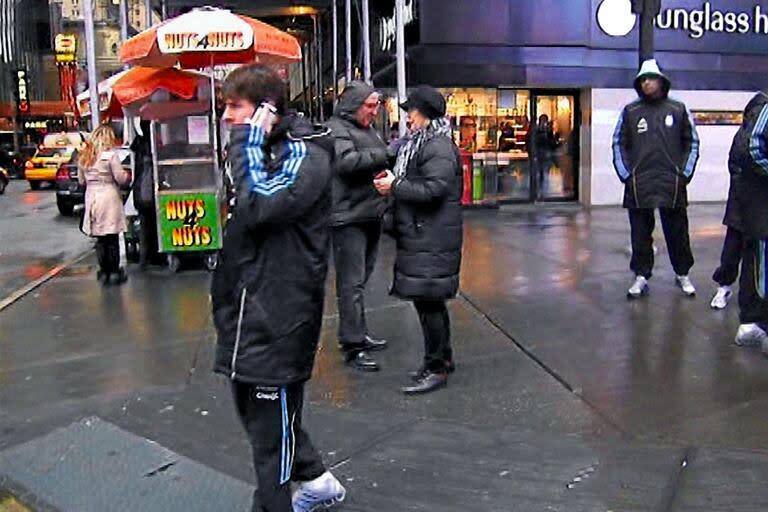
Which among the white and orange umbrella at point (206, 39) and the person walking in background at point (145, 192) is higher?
the white and orange umbrella at point (206, 39)

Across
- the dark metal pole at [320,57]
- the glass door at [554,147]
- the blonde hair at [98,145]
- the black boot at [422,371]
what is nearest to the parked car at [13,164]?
the dark metal pole at [320,57]

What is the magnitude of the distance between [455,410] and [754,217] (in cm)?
254

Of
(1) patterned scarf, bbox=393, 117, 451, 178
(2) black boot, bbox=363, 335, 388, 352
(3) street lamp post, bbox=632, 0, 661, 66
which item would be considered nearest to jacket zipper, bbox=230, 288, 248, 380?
(1) patterned scarf, bbox=393, 117, 451, 178

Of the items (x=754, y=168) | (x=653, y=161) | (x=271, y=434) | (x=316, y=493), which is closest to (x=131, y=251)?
(x=653, y=161)

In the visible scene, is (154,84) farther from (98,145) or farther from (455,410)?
(455,410)

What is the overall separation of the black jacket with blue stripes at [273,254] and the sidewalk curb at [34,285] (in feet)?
20.0

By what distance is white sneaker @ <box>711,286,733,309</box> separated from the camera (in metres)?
7.50

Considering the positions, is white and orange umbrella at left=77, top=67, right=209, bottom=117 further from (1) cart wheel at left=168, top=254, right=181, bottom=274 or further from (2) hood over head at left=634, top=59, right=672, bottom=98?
(2) hood over head at left=634, top=59, right=672, bottom=98

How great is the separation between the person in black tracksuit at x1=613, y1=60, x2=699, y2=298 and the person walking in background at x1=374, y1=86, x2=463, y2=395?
2.93 metres

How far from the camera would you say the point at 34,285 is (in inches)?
391

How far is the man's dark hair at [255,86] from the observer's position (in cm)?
320

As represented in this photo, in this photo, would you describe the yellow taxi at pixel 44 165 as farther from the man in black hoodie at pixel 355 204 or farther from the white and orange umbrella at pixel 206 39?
the man in black hoodie at pixel 355 204

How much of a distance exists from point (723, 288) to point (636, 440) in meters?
3.38

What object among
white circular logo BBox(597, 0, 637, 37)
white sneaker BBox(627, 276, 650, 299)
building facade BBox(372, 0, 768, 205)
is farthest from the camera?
white circular logo BBox(597, 0, 637, 37)
